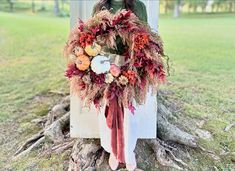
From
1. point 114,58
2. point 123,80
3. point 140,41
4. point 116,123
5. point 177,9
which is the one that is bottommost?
point 116,123

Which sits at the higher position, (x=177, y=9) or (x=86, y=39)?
(x=177, y=9)

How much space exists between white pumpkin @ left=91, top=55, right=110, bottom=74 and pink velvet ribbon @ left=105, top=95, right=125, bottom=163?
19 cm

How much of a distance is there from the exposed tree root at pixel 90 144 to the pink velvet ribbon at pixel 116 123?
0.28 meters

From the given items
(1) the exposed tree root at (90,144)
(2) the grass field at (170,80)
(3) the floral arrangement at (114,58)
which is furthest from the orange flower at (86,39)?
(2) the grass field at (170,80)

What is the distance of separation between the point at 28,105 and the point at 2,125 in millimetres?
748

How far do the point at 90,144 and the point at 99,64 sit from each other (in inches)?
35.5

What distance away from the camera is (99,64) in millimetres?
2189

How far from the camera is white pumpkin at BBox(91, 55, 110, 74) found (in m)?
2.19

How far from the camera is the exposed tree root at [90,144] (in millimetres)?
2812

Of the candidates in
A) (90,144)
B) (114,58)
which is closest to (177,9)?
(90,144)

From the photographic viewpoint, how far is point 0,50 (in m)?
8.02

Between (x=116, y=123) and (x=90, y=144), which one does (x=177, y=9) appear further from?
(x=116, y=123)

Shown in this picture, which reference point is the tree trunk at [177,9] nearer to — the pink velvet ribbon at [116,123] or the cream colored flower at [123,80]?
the pink velvet ribbon at [116,123]

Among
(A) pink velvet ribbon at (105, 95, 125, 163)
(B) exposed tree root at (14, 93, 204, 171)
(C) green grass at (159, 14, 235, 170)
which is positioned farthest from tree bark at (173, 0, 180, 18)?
(A) pink velvet ribbon at (105, 95, 125, 163)
